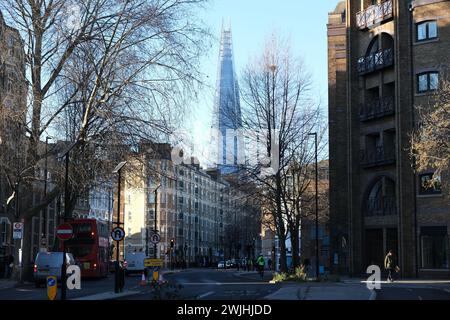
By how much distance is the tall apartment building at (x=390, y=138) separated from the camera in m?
45.8

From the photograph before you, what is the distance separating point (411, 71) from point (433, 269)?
1330 cm

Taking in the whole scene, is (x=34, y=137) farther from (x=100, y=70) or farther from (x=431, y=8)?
(x=431, y=8)

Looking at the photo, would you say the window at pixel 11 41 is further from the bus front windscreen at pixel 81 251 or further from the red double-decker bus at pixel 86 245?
the bus front windscreen at pixel 81 251

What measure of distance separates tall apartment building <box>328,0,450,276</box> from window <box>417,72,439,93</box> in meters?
0.07

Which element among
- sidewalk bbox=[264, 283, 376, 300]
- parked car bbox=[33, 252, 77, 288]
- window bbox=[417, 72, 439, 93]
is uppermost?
window bbox=[417, 72, 439, 93]

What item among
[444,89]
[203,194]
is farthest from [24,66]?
[203,194]

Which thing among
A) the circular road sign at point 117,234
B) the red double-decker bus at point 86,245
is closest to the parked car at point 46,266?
the circular road sign at point 117,234

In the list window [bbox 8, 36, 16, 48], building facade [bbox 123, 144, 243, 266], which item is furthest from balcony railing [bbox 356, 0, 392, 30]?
building facade [bbox 123, 144, 243, 266]

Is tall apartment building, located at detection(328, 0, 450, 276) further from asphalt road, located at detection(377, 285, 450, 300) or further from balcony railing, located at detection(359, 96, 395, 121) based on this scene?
asphalt road, located at detection(377, 285, 450, 300)

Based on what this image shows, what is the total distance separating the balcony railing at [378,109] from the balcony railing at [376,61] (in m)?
2.35

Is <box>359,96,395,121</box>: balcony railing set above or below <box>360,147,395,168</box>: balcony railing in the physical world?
above

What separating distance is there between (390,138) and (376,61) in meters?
5.64

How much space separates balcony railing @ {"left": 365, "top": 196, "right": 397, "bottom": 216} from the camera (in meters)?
48.4

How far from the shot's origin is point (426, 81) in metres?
46.2
